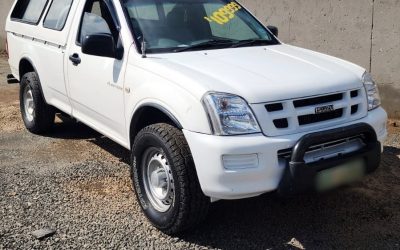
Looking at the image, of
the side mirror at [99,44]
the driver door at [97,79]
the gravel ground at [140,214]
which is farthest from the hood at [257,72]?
the gravel ground at [140,214]

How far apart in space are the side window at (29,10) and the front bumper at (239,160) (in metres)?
3.40

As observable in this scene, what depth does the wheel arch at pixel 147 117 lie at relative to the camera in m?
3.59

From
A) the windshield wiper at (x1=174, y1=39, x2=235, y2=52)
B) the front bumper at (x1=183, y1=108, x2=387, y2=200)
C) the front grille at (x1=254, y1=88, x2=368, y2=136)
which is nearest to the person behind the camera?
the front bumper at (x1=183, y1=108, x2=387, y2=200)

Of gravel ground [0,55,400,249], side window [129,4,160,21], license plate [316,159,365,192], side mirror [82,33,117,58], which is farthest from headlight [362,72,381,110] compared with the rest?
side mirror [82,33,117,58]

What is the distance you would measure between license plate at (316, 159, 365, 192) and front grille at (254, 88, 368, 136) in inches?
11.7

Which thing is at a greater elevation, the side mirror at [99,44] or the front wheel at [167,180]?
the side mirror at [99,44]

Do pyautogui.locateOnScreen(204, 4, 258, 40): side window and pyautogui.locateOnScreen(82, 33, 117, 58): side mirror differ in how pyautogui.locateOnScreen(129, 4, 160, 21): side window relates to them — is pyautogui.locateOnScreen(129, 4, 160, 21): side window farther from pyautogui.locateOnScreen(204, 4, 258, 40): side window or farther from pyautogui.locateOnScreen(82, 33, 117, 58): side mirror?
pyautogui.locateOnScreen(204, 4, 258, 40): side window

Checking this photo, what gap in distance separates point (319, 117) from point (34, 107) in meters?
3.69

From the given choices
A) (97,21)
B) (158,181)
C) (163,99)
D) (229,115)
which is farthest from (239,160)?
(97,21)

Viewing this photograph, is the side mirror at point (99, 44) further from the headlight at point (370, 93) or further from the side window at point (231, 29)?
the headlight at point (370, 93)

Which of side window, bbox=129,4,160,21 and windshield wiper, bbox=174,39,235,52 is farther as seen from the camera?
side window, bbox=129,4,160,21

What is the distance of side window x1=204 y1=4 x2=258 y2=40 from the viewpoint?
4.47 m

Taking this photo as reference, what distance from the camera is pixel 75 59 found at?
15.4 feet

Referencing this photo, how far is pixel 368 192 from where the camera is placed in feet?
14.4
